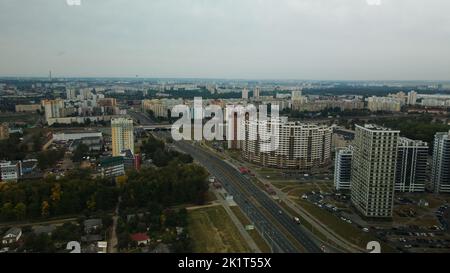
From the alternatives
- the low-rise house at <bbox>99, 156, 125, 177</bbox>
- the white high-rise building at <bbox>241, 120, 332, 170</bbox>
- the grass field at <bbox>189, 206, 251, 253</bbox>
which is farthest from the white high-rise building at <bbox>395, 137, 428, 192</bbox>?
the low-rise house at <bbox>99, 156, 125, 177</bbox>

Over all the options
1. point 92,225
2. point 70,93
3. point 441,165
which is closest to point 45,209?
point 92,225

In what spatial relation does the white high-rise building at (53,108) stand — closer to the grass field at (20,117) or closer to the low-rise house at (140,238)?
the grass field at (20,117)

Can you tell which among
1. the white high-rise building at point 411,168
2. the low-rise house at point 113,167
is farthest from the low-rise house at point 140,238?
the white high-rise building at point 411,168

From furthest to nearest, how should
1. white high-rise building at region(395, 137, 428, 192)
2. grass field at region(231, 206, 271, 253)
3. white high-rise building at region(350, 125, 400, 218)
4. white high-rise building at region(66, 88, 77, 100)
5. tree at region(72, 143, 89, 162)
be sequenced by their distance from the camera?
white high-rise building at region(66, 88, 77, 100) → tree at region(72, 143, 89, 162) → white high-rise building at region(395, 137, 428, 192) → white high-rise building at region(350, 125, 400, 218) → grass field at region(231, 206, 271, 253)

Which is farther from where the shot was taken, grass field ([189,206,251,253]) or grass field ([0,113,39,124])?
grass field ([0,113,39,124])

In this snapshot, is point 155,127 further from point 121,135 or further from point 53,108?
point 121,135

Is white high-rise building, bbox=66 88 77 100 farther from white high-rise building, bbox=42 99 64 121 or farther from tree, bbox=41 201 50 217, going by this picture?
tree, bbox=41 201 50 217
